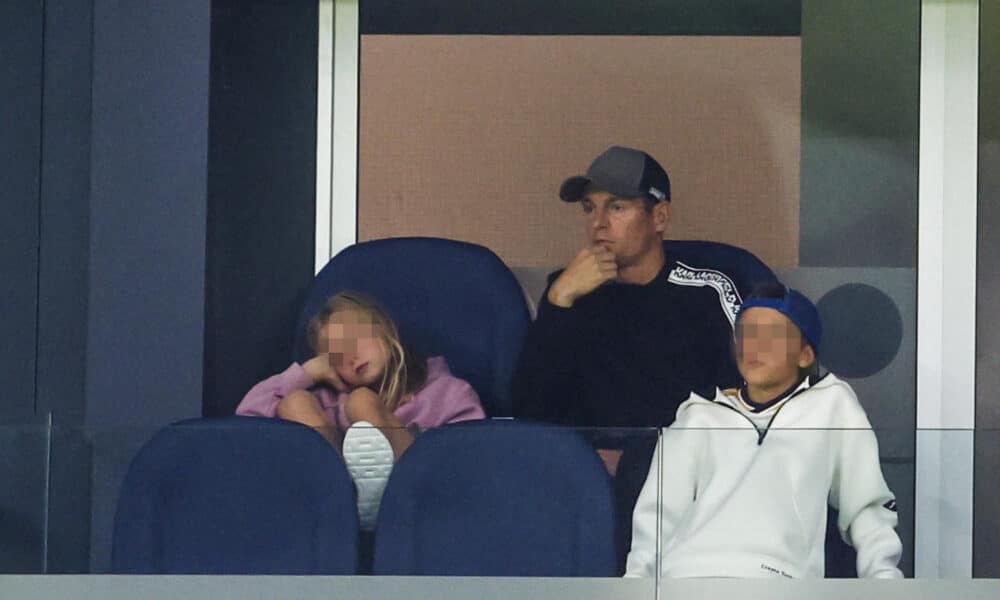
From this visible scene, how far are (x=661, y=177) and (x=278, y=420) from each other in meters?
1.52

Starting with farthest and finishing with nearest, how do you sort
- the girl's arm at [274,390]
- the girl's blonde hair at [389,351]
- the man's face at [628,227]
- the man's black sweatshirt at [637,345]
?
the man's face at [628,227] < the man's black sweatshirt at [637,345] < the girl's arm at [274,390] < the girl's blonde hair at [389,351]

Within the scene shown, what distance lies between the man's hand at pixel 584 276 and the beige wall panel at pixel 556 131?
18 cm

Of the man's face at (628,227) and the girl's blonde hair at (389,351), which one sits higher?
the man's face at (628,227)

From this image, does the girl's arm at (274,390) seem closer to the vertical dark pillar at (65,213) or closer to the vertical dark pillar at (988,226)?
the vertical dark pillar at (65,213)

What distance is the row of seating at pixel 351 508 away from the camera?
7.68 feet

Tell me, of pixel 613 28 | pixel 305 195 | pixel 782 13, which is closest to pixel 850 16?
pixel 782 13

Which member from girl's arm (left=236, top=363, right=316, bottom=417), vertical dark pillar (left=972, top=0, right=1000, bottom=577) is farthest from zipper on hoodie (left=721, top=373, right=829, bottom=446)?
vertical dark pillar (left=972, top=0, right=1000, bottom=577)

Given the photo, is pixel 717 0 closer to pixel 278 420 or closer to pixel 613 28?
pixel 613 28

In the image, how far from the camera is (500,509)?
235cm

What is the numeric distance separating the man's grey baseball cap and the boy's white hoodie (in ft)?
4.62

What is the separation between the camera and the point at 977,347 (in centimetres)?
399

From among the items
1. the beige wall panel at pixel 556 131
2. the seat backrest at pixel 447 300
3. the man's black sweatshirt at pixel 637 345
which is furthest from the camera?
the beige wall panel at pixel 556 131

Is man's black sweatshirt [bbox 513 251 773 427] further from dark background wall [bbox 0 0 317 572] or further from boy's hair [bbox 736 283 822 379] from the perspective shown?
dark background wall [bbox 0 0 317 572]

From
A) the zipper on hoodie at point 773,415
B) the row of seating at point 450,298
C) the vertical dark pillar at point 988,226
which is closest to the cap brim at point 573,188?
the row of seating at point 450,298
